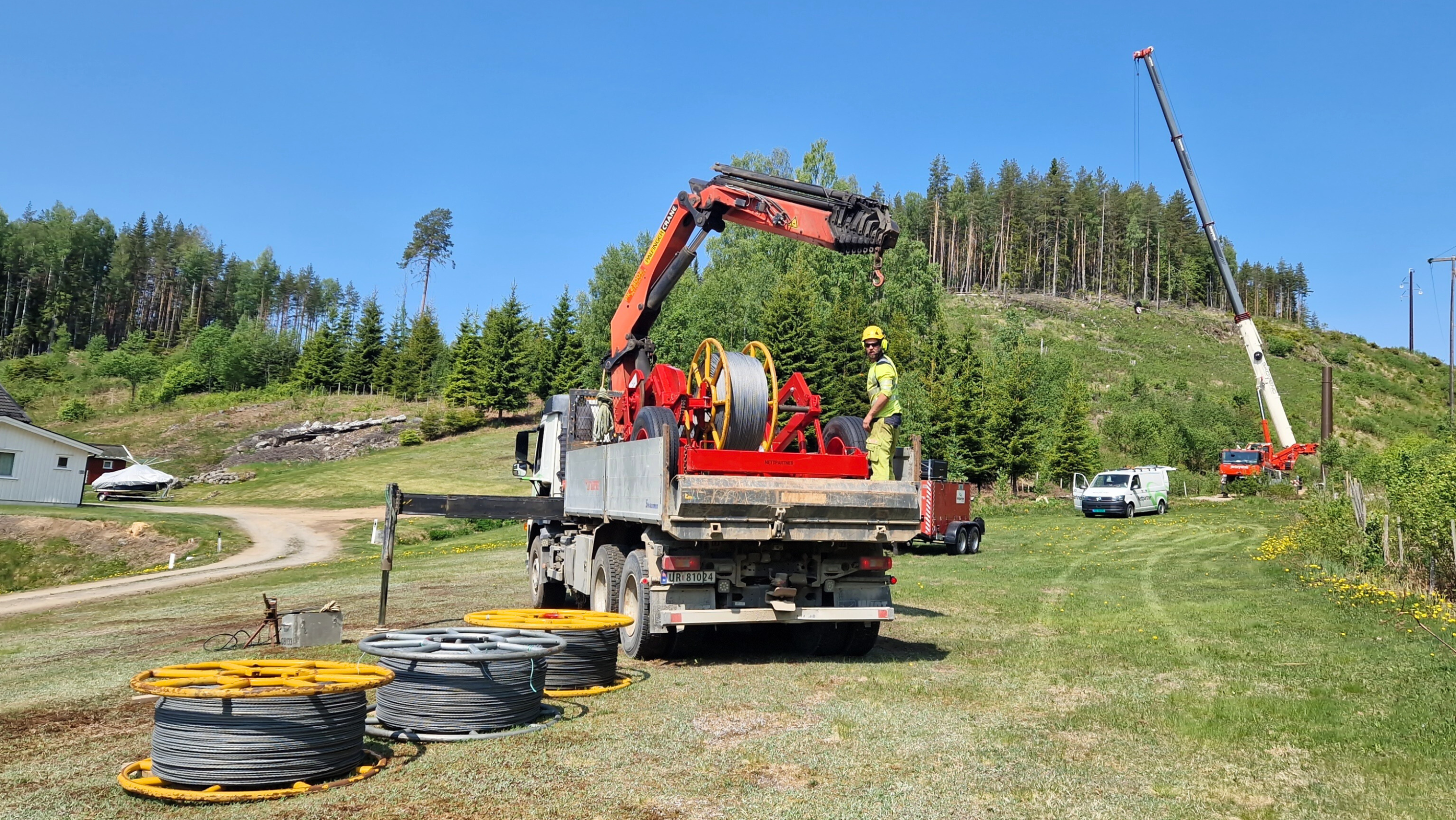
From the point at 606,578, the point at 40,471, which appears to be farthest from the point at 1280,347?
the point at 606,578

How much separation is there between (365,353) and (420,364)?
7.14 m

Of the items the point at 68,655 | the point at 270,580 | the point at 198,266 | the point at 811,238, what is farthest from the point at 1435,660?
the point at 198,266

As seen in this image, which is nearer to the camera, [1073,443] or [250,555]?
[250,555]

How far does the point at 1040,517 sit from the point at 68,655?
33814 millimetres

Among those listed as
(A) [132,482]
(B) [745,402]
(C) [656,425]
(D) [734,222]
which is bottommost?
(A) [132,482]

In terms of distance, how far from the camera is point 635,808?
5621mm

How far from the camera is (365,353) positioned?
289 feet

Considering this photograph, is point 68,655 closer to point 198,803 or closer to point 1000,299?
point 198,803

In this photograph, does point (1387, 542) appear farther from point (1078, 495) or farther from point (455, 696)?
point (1078, 495)

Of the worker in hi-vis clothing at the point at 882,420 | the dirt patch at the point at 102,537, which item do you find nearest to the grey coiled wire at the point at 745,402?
the worker in hi-vis clothing at the point at 882,420

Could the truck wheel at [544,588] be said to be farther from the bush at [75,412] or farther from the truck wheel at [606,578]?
the bush at [75,412]

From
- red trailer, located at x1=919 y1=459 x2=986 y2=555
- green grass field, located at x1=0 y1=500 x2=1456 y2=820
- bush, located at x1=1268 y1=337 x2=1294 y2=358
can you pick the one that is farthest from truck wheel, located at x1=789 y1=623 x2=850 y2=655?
bush, located at x1=1268 y1=337 x2=1294 y2=358

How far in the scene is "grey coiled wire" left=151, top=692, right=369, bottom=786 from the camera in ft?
18.9

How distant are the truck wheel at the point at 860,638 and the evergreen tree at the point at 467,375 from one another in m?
64.0
